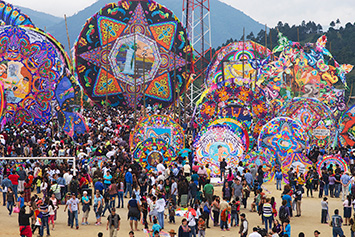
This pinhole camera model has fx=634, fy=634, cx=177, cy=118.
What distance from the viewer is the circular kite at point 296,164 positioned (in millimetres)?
25719

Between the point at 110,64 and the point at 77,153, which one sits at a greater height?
the point at 110,64

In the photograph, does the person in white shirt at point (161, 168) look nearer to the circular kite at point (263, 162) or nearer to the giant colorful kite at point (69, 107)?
the circular kite at point (263, 162)

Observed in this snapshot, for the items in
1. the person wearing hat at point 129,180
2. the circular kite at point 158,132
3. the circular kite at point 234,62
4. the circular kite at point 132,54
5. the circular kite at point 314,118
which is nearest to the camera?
the person wearing hat at point 129,180

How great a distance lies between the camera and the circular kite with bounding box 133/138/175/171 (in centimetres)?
2480

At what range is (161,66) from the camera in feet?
157

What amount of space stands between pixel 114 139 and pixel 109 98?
18325 mm

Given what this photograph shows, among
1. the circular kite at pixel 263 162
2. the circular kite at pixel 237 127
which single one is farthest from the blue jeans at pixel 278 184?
the circular kite at pixel 237 127

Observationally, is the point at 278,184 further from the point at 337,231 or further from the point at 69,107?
the point at 69,107

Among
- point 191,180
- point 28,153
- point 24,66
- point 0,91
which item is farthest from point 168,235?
point 24,66

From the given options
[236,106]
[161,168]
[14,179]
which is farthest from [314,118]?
[14,179]

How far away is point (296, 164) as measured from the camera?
2592 cm

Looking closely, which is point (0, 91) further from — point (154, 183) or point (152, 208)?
point (152, 208)

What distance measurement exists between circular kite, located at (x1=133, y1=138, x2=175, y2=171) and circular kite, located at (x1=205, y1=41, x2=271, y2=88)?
80.0 feet

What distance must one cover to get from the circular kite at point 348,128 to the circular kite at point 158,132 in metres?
9.47
